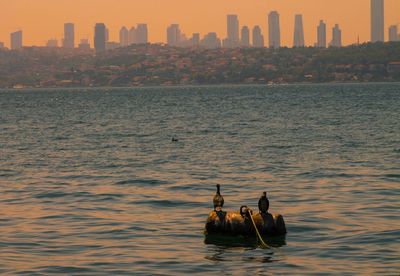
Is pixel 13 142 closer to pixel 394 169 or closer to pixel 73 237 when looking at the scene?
pixel 394 169

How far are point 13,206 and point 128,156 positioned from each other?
73.6ft

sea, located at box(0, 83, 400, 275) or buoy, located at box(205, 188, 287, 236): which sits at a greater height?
buoy, located at box(205, 188, 287, 236)

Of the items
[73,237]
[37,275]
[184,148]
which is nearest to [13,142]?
[184,148]

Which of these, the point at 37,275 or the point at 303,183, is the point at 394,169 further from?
the point at 37,275

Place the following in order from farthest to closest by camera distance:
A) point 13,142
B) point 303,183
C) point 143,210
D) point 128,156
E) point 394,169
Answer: point 13,142 < point 128,156 < point 394,169 < point 303,183 < point 143,210

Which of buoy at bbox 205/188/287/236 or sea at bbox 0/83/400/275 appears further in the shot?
buoy at bbox 205/188/287/236

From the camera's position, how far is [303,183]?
38.7 m

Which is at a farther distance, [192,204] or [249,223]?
[192,204]

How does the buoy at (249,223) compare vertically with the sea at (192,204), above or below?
above

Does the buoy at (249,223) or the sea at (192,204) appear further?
the buoy at (249,223)

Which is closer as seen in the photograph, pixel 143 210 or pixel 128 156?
pixel 143 210

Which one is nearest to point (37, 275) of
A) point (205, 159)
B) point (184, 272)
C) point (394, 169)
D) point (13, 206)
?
point (184, 272)

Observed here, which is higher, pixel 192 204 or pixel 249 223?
pixel 249 223

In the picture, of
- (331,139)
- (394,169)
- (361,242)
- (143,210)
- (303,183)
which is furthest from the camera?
(331,139)
